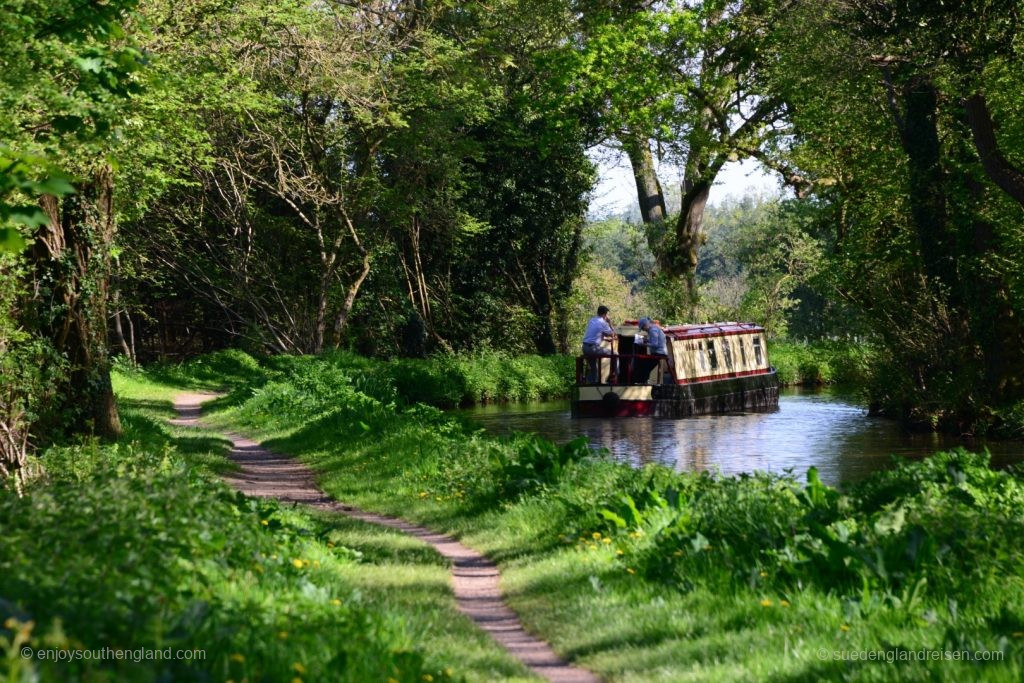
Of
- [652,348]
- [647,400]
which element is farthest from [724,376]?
[647,400]

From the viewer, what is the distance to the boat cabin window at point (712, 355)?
106 feet

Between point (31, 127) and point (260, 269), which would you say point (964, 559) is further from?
point (260, 269)

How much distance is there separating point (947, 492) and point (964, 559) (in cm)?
275

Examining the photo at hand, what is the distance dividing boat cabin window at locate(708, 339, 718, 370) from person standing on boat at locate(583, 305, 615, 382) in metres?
3.29

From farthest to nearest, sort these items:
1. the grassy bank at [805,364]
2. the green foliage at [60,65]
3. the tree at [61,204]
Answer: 1. the grassy bank at [805,364]
2. the tree at [61,204]
3. the green foliage at [60,65]

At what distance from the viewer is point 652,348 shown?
30.6 m

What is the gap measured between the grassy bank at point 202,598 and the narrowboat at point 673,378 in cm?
2066

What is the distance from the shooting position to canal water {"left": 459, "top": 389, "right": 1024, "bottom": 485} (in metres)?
20.2

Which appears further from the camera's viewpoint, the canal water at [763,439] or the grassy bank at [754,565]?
the canal water at [763,439]

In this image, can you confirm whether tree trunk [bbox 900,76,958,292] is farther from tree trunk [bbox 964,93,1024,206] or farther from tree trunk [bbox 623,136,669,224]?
tree trunk [bbox 623,136,669,224]

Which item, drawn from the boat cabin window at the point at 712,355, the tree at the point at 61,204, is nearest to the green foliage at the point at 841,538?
the tree at the point at 61,204

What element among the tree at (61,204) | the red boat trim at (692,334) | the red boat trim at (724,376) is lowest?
the red boat trim at (724,376)

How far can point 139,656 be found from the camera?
4.63m

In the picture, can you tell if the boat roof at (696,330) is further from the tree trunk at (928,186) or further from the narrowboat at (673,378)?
the tree trunk at (928,186)
